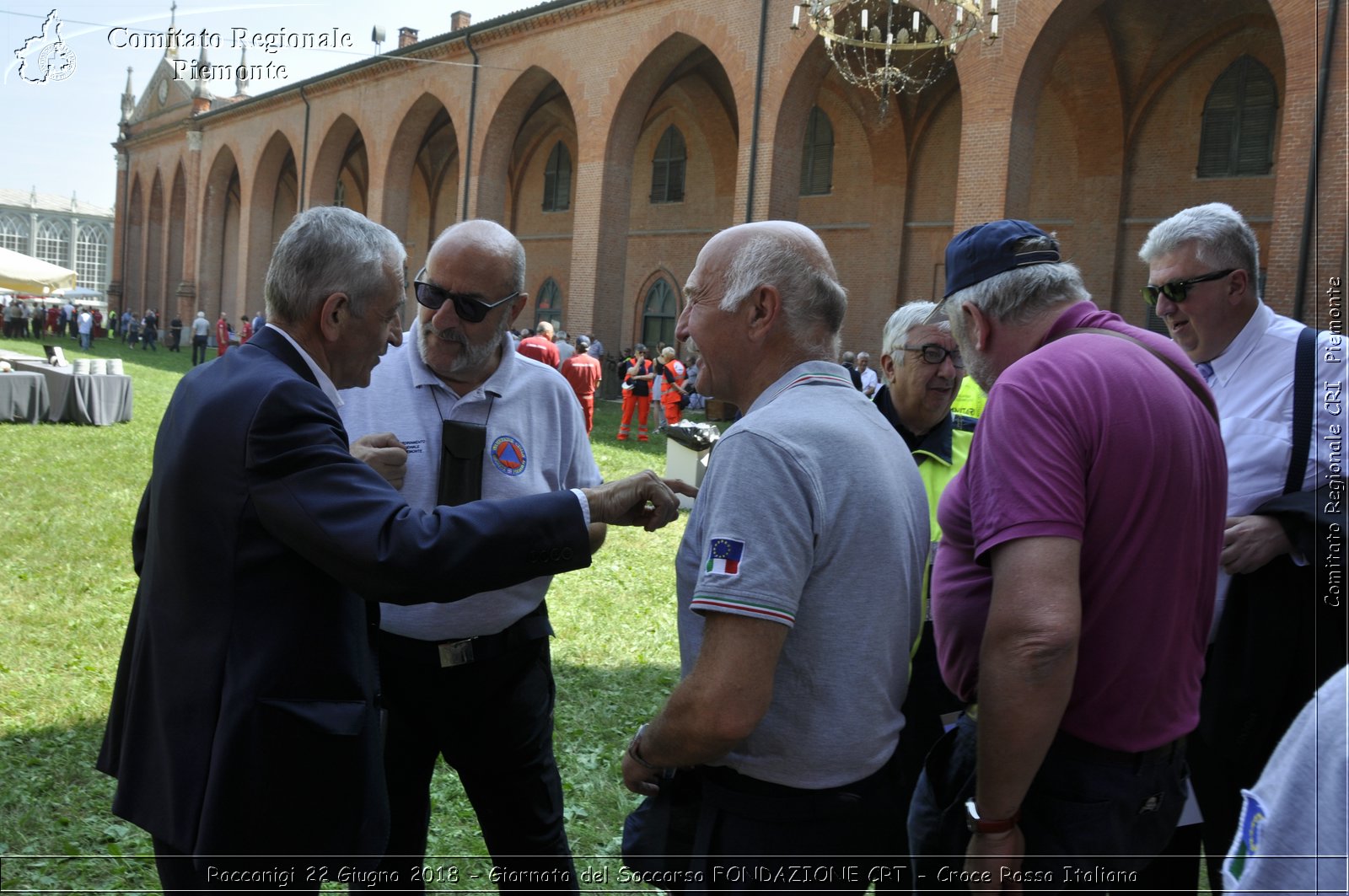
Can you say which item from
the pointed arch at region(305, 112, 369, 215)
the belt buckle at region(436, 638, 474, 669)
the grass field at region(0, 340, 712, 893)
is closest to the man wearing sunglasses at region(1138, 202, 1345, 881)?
the belt buckle at region(436, 638, 474, 669)

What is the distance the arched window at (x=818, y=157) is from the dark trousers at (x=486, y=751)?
77.7 ft

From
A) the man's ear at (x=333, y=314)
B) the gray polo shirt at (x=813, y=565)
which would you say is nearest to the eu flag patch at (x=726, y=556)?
the gray polo shirt at (x=813, y=565)

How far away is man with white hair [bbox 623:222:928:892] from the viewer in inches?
62.2

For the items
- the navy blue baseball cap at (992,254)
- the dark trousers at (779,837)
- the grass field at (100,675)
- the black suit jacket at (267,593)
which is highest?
the navy blue baseball cap at (992,254)

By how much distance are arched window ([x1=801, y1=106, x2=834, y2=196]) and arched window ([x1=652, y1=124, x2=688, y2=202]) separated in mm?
4164

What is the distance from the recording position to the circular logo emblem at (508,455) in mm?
2732

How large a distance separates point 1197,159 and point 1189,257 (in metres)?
19.7

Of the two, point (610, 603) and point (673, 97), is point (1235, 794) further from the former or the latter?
point (673, 97)

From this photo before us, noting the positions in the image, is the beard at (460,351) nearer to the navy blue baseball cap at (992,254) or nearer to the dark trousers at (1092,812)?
the navy blue baseball cap at (992,254)

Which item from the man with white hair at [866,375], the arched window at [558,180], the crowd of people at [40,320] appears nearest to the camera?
the man with white hair at [866,375]

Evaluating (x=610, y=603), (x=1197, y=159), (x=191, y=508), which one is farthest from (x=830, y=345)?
(x=1197, y=159)

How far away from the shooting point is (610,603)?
271 inches

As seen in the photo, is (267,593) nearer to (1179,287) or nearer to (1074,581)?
(1074,581)

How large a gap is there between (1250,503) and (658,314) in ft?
87.1
